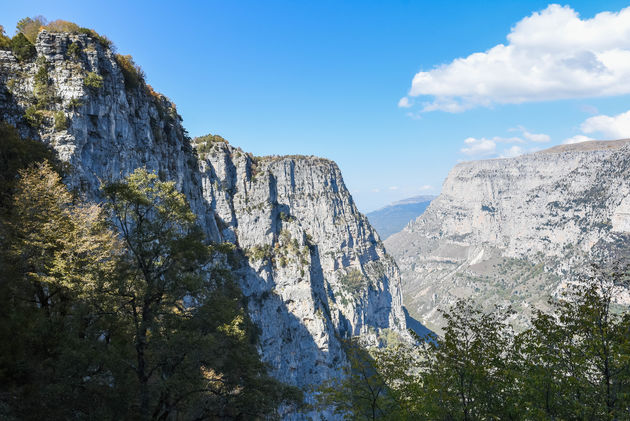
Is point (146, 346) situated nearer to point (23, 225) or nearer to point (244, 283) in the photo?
point (23, 225)

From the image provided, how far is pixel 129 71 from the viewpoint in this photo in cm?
4475

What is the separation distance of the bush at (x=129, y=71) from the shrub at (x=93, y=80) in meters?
6.42

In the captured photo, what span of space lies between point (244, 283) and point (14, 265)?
82537 millimetres

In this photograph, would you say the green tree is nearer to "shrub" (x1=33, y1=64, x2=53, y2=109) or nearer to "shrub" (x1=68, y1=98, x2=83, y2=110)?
"shrub" (x1=68, y1=98, x2=83, y2=110)

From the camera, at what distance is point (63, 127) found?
3338 cm

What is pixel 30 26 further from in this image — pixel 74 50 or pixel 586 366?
pixel 586 366

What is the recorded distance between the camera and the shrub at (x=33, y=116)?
106ft

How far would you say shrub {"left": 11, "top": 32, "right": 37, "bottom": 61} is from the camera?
34.9 m

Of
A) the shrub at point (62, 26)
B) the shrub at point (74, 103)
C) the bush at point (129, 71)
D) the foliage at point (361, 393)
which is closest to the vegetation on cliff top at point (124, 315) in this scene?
the foliage at point (361, 393)

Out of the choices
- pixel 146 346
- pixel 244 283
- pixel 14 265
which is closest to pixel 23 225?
pixel 14 265

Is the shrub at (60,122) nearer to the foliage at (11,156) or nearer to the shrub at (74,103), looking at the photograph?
the shrub at (74,103)

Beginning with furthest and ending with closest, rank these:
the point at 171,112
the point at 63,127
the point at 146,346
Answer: the point at 171,112
the point at 63,127
the point at 146,346

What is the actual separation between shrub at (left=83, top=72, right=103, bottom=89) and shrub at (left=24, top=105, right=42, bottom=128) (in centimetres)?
560

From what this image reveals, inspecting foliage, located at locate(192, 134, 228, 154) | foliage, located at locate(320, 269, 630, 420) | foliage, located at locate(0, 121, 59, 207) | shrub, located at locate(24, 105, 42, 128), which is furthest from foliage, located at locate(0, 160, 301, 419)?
foliage, located at locate(192, 134, 228, 154)
